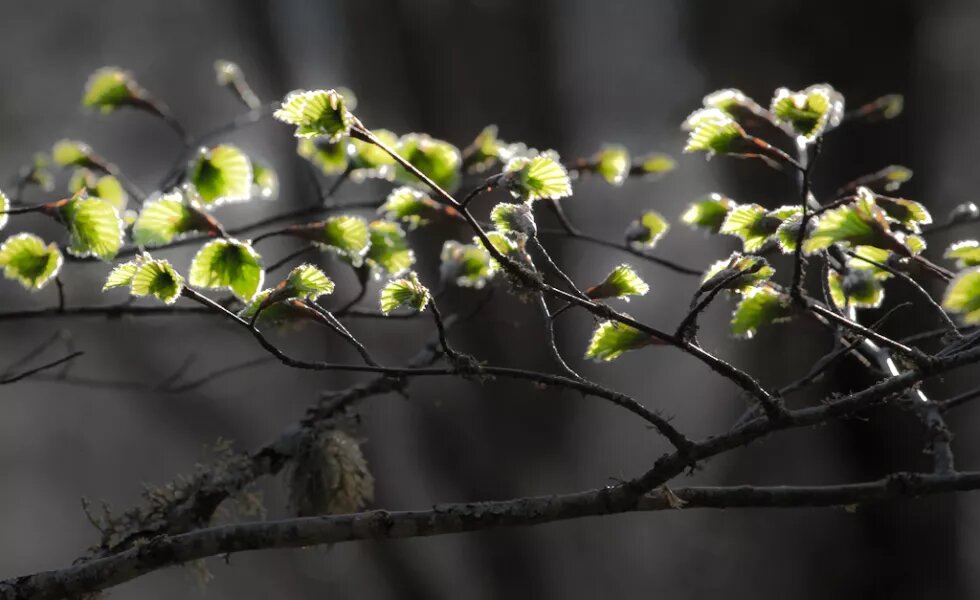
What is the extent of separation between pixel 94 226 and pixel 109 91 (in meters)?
0.39

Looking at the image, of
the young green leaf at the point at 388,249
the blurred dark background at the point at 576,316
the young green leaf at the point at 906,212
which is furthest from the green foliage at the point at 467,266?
the blurred dark background at the point at 576,316

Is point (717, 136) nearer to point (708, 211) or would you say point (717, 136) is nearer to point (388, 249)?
point (708, 211)

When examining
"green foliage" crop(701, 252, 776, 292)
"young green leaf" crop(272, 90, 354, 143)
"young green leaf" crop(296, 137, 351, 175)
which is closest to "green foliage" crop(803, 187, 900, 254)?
"green foliage" crop(701, 252, 776, 292)

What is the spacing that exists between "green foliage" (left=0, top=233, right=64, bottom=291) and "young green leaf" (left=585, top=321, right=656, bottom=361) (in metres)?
0.34

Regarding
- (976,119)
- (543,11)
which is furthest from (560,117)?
(976,119)

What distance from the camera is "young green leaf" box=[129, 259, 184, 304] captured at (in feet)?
1.50

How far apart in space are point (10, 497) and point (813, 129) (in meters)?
2.81

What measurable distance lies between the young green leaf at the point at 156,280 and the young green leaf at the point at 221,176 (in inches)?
6.2

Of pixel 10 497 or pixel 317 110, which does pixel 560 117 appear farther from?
pixel 10 497

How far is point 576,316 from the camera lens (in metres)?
1.64

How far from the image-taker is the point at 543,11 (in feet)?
6.04

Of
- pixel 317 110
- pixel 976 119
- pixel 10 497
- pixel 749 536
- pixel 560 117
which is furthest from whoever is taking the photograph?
pixel 10 497

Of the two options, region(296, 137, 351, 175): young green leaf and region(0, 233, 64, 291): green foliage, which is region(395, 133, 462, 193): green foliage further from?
region(0, 233, 64, 291): green foliage

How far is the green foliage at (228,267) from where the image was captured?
50 centimetres
